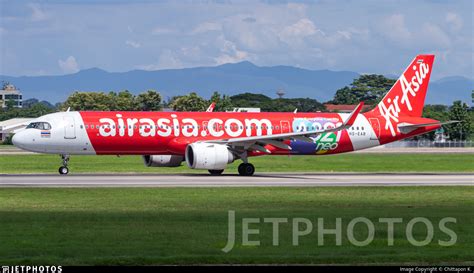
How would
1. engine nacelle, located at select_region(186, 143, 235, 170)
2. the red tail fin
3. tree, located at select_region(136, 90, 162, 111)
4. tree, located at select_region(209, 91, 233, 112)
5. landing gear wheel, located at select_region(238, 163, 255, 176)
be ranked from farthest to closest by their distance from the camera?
1. tree, located at select_region(209, 91, 233, 112)
2. tree, located at select_region(136, 90, 162, 111)
3. the red tail fin
4. landing gear wheel, located at select_region(238, 163, 255, 176)
5. engine nacelle, located at select_region(186, 143, 235, 170)

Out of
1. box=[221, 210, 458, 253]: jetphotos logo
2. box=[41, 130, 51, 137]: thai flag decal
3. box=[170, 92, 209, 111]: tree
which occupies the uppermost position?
box=[170, 92, 209, 111]: tree

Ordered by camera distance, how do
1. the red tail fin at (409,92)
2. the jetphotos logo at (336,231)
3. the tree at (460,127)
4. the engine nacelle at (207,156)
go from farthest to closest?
the tree at (460,127) → the red tail fin at (409,92) → the engine nacelle at (207,156) → the jetphotos logo at (336,231)

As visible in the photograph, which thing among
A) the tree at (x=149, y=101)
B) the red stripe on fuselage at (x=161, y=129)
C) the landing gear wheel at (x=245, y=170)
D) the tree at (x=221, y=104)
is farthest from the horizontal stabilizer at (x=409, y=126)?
the tree at (x=221, y=104)

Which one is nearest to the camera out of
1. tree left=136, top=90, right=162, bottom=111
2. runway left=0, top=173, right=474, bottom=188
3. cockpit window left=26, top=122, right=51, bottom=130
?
runway left=0, top=173, right=474, bottom=188

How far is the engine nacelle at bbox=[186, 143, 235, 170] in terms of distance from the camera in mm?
48781

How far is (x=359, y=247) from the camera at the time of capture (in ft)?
71.5

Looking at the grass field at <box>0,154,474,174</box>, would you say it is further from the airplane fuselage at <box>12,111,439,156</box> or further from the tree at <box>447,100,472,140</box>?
the tree at <box>447,100,472,140</box>

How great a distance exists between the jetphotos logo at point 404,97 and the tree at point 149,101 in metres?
101

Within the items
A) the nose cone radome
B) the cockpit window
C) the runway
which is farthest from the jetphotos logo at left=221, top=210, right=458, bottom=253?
the nose cone radome

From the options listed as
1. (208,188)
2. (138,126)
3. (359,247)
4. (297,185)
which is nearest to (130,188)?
(208,188)

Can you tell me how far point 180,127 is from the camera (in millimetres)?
51844

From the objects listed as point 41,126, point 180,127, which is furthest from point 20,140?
point 180,127

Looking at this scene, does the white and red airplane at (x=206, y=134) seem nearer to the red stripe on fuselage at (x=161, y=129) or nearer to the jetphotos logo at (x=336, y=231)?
the red stripe on fuselage at (x=161, y=129)

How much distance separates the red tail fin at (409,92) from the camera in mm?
57875
